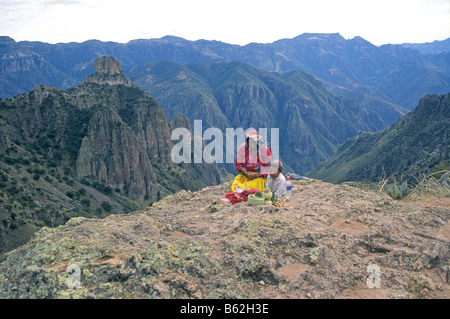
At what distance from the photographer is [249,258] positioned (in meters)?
4.81

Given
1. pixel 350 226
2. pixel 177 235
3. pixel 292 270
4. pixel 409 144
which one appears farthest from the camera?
pixel 409 144

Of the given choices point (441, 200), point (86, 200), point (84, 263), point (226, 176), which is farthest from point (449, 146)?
point (226, 176)

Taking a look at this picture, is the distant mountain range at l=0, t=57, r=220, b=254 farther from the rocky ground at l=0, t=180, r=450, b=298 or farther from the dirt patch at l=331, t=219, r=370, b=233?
the dirt patch at l=331, t=219, r=370, b=233

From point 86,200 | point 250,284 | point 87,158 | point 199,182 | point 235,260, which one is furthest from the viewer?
point 199,182

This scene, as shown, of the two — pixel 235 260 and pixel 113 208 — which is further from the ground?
pixel 235 260

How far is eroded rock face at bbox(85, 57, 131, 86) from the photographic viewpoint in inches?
3223

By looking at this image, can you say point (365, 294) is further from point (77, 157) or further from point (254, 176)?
point (77, 157)

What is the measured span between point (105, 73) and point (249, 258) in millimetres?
87088

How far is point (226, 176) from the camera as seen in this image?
398ft

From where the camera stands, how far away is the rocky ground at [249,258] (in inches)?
167

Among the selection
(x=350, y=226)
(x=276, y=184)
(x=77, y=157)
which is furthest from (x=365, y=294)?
(x=77, y=157)

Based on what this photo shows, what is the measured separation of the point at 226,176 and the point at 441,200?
11301 centimetres

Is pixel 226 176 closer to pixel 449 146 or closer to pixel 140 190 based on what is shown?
pixel 140 190

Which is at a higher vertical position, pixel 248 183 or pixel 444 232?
pixel 248 183
